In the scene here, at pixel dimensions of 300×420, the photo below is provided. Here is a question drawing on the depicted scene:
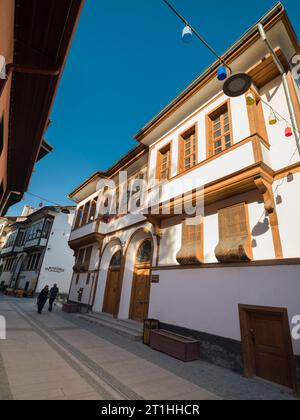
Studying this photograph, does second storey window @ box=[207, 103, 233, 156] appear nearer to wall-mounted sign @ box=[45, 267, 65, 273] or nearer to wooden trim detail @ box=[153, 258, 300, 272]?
wooden trim detail @ box=[153, 258, 300, 272]

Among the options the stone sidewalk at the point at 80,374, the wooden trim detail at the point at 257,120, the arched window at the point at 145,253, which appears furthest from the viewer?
the arched window at the point at 145,253

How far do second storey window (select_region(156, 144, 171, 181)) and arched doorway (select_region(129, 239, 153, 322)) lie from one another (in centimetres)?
333

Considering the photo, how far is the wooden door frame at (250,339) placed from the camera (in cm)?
470

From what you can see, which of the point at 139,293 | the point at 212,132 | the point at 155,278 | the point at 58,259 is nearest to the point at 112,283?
the point at 139,293

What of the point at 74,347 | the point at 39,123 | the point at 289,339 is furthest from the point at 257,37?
the point at 74,347

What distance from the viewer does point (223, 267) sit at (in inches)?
258

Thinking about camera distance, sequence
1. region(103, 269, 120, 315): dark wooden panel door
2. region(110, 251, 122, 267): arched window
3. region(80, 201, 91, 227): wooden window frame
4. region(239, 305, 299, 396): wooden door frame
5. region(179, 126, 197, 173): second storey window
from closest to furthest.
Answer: region(239, 305, 299, 396): wooden door frame, region(179, 126, 197, 173): second storey window, region(103, 269, 120, 315): dark wooden panel door, region(110, 251, 122, 267): arched window, region(80, 201, 91, 227): wooden window frame

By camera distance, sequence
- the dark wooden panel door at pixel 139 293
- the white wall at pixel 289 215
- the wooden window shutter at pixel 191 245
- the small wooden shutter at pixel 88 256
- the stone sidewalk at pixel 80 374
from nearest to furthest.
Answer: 1. the stone sidewalk at pixel 80 374
2. the white wall at pixel 289 215
3. the wooden window shutter at pixel 191 245
4. the dark wooden panel door at pixel 139 293
5. the small wooden shutter at pixel 88 256

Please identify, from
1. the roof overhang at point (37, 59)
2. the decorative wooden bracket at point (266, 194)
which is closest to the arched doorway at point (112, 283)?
the roof overhang at point (37, 59)

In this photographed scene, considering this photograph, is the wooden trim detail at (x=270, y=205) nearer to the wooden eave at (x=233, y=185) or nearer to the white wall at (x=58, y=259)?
the wooden eave at (x=233, y=185)

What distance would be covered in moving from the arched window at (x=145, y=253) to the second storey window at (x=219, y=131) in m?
5.41

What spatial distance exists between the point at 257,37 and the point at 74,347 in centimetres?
1132

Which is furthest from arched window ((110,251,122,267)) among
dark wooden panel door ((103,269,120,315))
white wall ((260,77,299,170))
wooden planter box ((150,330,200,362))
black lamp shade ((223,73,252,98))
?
black lamp shade ((223,73,252,98))

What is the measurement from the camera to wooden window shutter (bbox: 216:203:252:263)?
6.02 m
